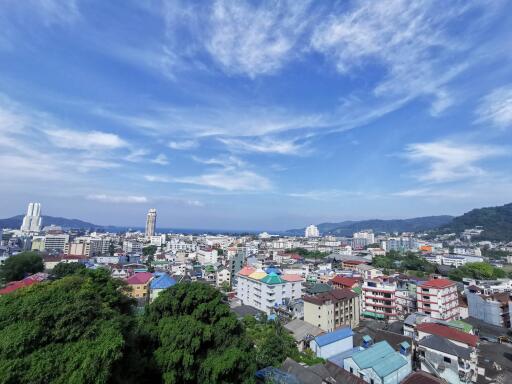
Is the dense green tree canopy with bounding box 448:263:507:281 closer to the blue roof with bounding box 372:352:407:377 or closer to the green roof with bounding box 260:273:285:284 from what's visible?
the green roof with bounding box 260:273:285:284

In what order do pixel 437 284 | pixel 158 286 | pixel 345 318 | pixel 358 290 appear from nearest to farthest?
pixel 345 318, pixel 437 284, pixel 358 290, pixel 158 286

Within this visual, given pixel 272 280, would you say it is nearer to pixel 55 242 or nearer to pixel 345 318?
pixel 345 318

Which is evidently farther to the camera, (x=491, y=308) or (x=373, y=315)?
(x=373, y=315)

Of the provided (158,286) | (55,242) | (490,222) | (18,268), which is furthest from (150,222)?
(490,222)

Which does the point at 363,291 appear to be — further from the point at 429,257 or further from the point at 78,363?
the point at 429,257

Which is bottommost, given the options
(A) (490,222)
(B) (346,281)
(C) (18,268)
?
(B) (346,281)

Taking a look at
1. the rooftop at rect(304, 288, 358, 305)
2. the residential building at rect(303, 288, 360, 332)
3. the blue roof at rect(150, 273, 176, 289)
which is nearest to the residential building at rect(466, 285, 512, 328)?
the residential building at rect(303, 288, 360, 332)

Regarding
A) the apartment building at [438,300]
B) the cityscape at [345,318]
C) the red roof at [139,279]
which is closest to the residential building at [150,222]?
the cityscape at [345,318]
